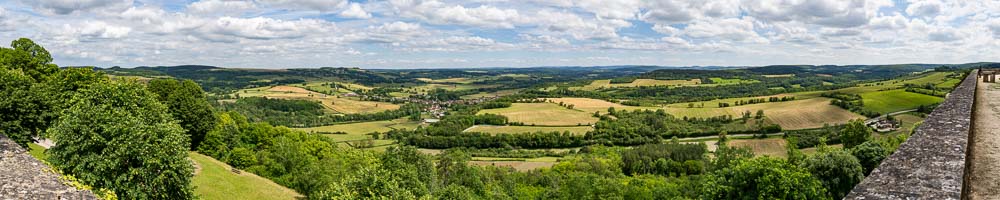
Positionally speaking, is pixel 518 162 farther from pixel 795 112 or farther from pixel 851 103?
pixel 851 103

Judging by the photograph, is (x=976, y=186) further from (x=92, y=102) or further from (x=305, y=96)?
(x=305, y=96)

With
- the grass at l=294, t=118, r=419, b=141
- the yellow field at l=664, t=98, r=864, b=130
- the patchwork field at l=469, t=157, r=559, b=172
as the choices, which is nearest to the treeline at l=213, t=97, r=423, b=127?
the grass at l=294, t=118, r=419, b=141

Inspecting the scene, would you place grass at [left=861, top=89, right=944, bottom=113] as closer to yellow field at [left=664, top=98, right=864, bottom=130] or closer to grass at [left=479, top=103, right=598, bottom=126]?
yellow field at [left=664, top=98, right=864, bottom=130]

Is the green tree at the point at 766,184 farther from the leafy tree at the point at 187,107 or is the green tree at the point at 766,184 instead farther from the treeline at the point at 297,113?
the treeline at the point at 297,113

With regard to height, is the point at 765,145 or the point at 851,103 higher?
the point at 851,103

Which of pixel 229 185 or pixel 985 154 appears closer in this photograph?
pixel 985 154

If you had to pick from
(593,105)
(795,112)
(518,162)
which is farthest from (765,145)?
(593,105)
